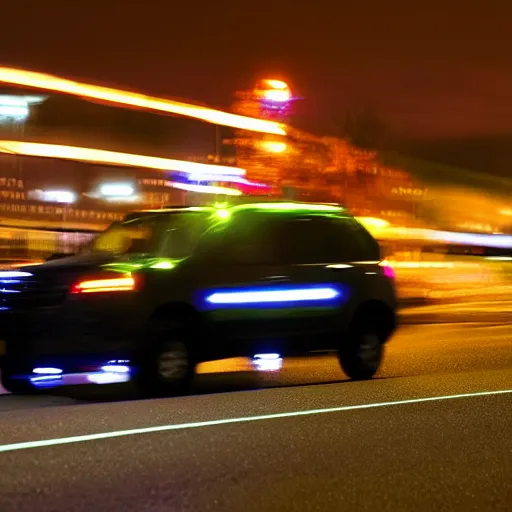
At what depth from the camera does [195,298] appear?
Result: 387 inches

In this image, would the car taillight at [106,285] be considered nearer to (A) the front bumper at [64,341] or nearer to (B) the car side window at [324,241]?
Answer: (A) the front bumper at [64,341]

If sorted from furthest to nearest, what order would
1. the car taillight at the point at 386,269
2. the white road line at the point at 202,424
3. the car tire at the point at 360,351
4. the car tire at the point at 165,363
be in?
1. the car taillight at the point at 386,269
2. the car tire at the point at 360,351
3. the car tire at the point at 165,363
4. the white road line at the point at 202,424

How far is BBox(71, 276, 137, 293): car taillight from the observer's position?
9.25 m

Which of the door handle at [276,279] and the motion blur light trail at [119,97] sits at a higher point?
the motion blur light trail at [119,97]

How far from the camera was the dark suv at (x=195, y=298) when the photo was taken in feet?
30.4

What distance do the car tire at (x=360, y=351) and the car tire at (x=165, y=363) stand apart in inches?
83.0

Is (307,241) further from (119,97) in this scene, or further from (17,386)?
(119,97)

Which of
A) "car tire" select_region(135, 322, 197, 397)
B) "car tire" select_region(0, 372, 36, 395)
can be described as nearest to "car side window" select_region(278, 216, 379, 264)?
"car tire" select_region(135, 322, 197, 397)

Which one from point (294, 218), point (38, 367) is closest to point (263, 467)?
point (38, 367)

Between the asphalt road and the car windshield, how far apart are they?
1.47 metres

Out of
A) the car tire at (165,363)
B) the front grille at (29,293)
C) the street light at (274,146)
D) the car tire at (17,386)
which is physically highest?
the street light at (274,146)

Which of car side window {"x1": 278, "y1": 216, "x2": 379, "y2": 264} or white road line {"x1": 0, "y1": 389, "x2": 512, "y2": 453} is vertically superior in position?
car side window {"x1": 278, "y1": 216, "x2": 379, "y2": 264}

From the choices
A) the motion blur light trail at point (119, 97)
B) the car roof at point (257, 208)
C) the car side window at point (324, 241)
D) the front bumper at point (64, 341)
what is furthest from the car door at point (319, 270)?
the motion blur light trail at point (119, 97)

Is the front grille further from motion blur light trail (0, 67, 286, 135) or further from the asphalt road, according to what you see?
motion blur light trail (0, 67, 286, 135)
